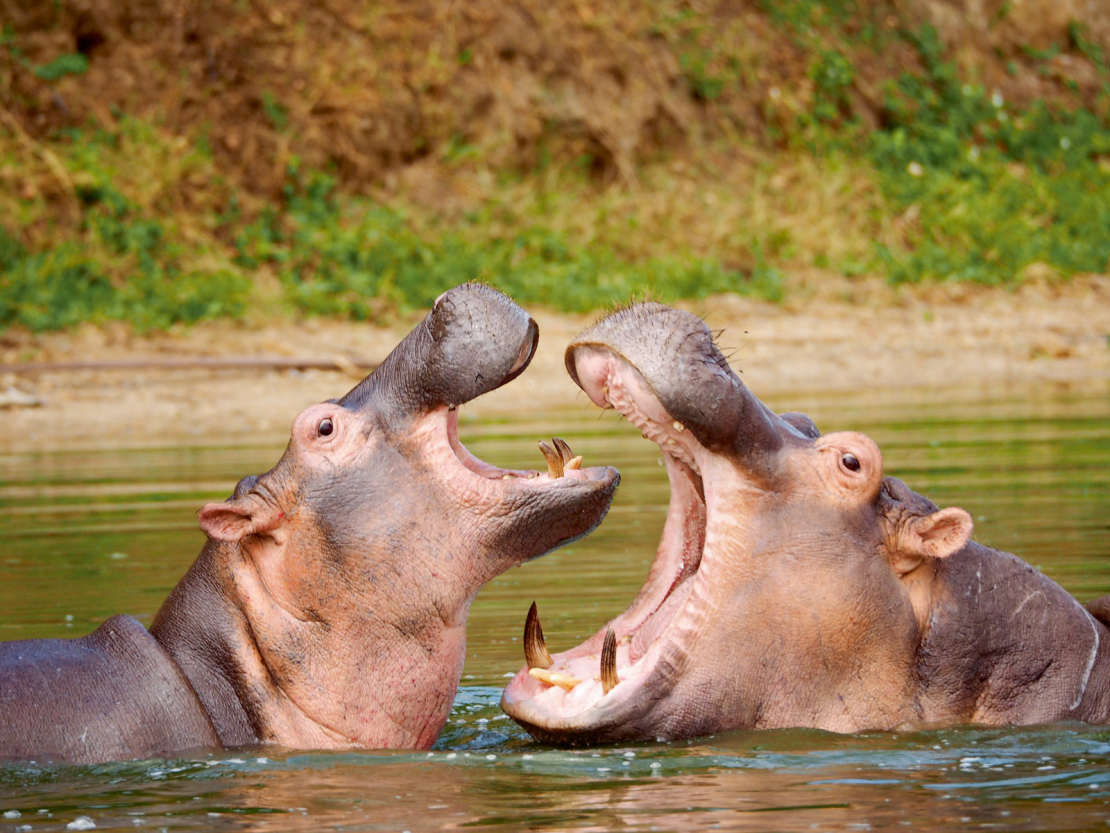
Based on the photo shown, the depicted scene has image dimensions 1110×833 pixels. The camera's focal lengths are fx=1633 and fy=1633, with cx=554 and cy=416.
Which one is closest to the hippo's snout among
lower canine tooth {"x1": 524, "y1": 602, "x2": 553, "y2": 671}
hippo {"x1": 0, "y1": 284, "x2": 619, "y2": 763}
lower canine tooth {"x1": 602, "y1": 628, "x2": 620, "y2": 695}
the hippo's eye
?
hippo {"x1": 0, "y1": 284, "x2": 619, "y2": 763}

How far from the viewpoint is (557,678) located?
4.18 meters

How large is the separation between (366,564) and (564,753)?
72 cm

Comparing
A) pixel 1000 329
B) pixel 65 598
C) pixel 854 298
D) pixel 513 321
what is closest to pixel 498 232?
pixel 854 298

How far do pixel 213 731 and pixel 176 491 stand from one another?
527cm

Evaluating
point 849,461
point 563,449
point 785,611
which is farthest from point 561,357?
point 785,611

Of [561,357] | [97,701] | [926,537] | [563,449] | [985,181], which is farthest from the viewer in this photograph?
[985,181]

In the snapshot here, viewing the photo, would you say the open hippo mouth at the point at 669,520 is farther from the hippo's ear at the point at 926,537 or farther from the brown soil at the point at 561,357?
the brown soil at the point at 561,357

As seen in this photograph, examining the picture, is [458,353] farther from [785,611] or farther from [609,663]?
[785,611]

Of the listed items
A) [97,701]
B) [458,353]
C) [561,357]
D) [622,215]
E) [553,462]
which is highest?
[622,215]

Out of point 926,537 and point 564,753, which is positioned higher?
point 926,537

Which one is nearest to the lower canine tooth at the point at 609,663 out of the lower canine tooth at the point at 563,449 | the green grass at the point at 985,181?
the lower canine tooth at the point at 563,449

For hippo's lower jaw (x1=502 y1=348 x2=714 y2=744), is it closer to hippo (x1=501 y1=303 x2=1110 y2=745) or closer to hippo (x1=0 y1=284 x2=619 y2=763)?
hippo (x1=501 y1=303 x2=1110 y2=745)

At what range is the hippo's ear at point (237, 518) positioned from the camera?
13.8 ft

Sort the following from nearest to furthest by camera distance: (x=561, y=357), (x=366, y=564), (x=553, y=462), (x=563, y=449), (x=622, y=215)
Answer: (x=366, y=564) → (x=553, y=462) → (x=563, y=449) → (x=561, y=357) → (x=622, y=215)
